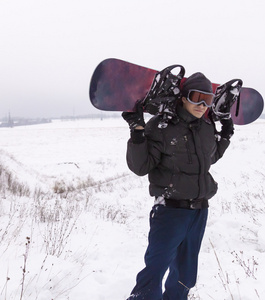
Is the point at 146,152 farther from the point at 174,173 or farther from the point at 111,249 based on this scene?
the point at 111,249

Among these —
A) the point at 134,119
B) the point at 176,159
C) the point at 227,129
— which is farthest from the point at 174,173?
the point at 227,129

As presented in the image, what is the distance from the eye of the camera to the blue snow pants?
6.35 ft

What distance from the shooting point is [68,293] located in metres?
2.50

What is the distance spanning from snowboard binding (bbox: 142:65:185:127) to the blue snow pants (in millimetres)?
720

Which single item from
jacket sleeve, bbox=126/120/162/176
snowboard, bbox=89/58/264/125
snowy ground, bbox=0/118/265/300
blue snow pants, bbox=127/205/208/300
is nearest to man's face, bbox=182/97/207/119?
jacket sleeve, bbox=126/120/162/176

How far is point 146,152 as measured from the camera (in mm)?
1844

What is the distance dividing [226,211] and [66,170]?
10936 millimetres

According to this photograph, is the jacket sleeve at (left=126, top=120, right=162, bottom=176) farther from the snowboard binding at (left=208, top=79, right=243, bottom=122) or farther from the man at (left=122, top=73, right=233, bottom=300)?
the snowboard binding at (left=208, top=79, right=243, bottom=122)

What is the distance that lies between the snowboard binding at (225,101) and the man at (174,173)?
401 millimetres

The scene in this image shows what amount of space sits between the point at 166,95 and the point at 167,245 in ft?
3.75

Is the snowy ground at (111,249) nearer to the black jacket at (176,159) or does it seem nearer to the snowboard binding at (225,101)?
the black jacket at (176,159)

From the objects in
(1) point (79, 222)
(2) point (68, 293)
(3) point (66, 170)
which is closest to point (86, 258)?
(2) point (68, 293)

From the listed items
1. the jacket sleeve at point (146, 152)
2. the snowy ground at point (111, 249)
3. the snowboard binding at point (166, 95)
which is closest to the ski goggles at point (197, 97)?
the snowboard binding at point (166, 95)

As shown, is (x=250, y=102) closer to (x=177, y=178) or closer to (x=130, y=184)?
(x=177, y=178)
